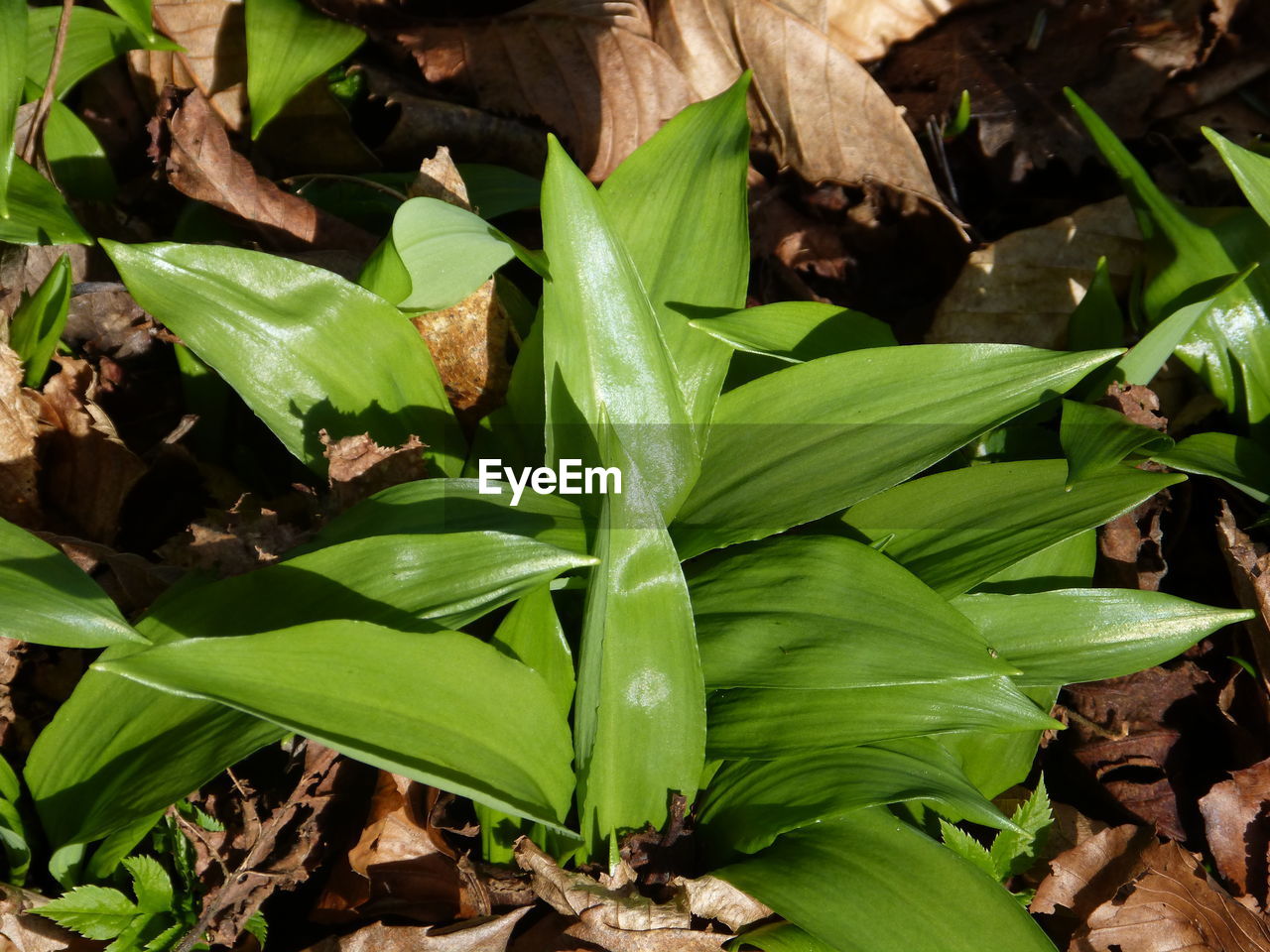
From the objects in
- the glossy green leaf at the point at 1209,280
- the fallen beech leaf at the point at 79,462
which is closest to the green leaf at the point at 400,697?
the fallen beech leaf at the point at 79,462

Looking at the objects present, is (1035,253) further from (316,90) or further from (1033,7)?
(316,90)

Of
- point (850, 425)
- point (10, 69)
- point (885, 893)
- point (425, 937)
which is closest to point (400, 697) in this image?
point (425, 937)

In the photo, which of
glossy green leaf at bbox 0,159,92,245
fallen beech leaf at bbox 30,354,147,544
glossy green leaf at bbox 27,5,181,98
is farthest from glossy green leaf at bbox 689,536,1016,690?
glossy green leaf at bbox 27,5,181,98

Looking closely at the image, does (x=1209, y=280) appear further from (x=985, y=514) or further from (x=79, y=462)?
(x=79, y=462)

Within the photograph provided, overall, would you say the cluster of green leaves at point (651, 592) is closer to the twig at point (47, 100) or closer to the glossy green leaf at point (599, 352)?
the glossy green leaf at point (599, 352)

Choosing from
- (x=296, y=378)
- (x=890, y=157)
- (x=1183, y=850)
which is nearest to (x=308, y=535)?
(x=296, y=378)

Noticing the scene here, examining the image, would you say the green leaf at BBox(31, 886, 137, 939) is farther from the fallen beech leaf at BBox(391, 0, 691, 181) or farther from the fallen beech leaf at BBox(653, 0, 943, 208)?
the fallen beech leaf at BBox(653, 0, 943, 208)
